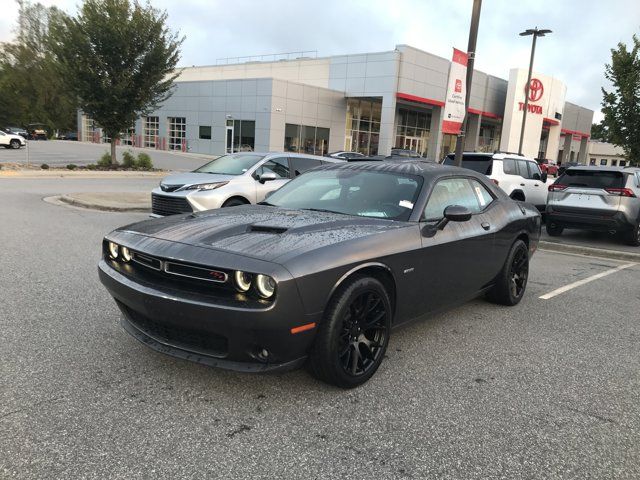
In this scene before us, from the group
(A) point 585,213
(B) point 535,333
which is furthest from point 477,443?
(A) point 585,213

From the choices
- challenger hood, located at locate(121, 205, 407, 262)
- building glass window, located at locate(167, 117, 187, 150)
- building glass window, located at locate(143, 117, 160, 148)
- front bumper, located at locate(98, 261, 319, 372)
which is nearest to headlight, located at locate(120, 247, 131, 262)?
challenger hood, located at locate(121, 205, 407, 262)

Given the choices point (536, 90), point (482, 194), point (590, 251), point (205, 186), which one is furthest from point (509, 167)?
point (536, 90)

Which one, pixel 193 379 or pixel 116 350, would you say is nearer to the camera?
pixel 193 379

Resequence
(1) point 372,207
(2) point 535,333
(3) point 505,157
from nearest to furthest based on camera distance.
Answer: (1) point 372,207 < (2) point 535,333 < (3) point 505,157

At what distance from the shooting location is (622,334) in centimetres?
501

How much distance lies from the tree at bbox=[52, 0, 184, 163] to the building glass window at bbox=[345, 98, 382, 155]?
22233 mm

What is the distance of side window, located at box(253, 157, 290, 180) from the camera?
32.0 feet

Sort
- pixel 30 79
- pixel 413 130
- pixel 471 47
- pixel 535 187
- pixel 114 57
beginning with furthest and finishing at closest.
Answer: pixel 30 79 < pixel 413 130 < pixel 114 57 < pixel 535 187 < pixel 471 47

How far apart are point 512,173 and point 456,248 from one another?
943 cm

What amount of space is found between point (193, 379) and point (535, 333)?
3275 mm

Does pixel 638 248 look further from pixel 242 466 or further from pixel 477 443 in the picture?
pixel 242 466

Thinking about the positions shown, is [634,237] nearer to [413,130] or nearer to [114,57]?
[114,57]

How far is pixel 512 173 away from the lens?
12.9m

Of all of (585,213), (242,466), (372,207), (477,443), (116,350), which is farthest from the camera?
(585,213)
